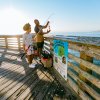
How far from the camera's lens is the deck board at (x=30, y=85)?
4.88 meters

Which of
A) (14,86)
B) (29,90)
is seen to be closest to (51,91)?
(29,90)

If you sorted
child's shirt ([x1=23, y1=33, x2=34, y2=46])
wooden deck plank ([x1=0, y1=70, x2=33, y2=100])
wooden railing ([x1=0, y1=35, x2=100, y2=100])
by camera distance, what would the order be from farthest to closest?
child's shirt ([x1=23, y1=33, x2=34, y2=46])
wooden deck plank ([x1=0, y1=70, x2=33, y2=100])
wooden railing ([x1=0, y1=35, x2=100, y2=100])

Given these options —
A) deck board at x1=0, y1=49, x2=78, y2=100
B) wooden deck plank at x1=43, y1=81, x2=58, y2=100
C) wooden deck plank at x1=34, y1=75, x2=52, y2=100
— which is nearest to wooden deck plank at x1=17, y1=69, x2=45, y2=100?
deck board at x1=0, y1=49, x2=78, y2=100

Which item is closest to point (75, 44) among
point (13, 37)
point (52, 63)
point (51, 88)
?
point (51, 88)

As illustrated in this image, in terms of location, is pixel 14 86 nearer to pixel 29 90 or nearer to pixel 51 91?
pixel 29 90

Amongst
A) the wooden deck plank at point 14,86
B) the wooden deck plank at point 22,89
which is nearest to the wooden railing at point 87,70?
the wooden deck plank at point 22,89

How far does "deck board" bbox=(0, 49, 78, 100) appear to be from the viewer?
192 inches

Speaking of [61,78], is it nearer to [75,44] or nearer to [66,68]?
[66,68]

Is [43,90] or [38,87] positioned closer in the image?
[43,90]

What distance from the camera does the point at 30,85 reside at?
5766 millimetres

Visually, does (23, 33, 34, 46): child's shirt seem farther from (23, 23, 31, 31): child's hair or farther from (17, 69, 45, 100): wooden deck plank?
(17, 69, 45, 100): wooden deck plank

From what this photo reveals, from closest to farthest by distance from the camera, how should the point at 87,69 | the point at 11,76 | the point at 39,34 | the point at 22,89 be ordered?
1. the point at 87,69
2. the point at 22,89
3. the point at 11,76
4. the point at 39,34

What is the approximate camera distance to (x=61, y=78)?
6324 mm

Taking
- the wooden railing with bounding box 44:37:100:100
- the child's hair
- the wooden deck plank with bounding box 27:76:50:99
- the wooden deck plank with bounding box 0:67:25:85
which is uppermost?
the child's hair
